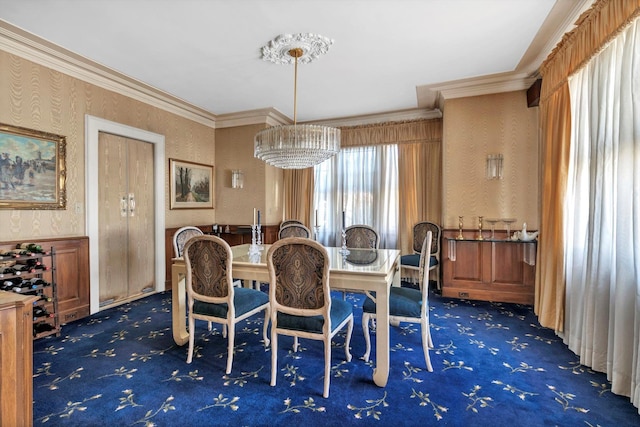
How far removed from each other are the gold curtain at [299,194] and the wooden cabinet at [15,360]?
448cm

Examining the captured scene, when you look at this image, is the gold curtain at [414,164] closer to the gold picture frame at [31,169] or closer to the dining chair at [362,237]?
the dining chair at [362,237]

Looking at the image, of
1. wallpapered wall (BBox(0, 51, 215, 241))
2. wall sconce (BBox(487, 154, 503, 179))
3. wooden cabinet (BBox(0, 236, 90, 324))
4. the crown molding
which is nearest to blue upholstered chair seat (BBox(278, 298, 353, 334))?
wooden cabinet (BBox(0, 236, 90, 324))

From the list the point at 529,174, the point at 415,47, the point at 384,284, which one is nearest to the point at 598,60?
the point at 415,47

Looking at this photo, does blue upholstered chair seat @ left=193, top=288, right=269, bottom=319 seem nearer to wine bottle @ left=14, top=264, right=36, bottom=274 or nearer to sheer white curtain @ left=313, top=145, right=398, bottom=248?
wine bottle @ left=14, top=264, right=36, bottom=274

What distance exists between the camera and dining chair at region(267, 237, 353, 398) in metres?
2.05

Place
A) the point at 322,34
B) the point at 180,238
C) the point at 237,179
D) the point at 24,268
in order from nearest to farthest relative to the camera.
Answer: the point at 24,268
the point at 322,34
the point at 180,238
the point at 237,179

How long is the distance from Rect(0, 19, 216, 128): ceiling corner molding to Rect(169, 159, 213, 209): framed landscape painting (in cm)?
83

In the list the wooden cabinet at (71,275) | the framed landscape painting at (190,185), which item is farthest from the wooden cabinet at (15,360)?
the framed landscape painting at (190,185)

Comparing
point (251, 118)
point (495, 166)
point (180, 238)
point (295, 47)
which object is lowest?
point (180, 238)

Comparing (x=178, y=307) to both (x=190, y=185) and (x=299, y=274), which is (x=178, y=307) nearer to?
(x=299, y=274)

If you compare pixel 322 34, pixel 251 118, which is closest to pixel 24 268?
Result: pixel 322 34

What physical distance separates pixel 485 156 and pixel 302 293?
330 centimetres

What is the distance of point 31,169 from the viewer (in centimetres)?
308

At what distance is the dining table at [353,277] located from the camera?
213 cm
